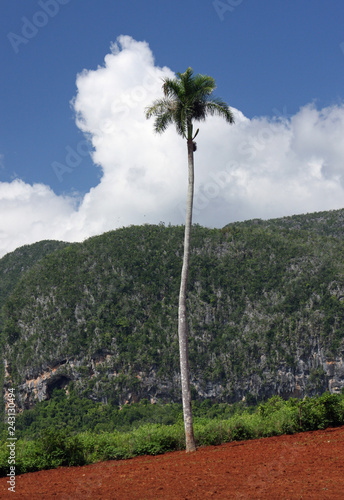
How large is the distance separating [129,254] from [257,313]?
3329 cm

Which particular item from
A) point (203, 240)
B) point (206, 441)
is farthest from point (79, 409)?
point (206, 441)

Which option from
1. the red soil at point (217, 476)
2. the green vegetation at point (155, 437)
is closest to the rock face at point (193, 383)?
the green vegetation at point (155, 437)

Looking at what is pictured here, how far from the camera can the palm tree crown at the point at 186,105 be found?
16062 mm

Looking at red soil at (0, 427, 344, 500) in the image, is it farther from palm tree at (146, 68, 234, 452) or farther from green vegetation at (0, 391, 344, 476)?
palm tree at (146, 68, 234, 452)

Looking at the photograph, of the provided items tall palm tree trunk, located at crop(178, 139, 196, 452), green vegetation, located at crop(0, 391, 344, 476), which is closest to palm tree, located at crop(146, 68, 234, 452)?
tall palm tree trunk, located at crop(178, 139, 196, 452)

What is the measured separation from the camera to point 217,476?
948 cm

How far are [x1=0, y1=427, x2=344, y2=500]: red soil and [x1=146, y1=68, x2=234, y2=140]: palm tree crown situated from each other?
416 inches

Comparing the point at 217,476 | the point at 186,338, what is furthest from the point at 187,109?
the point at 217,476

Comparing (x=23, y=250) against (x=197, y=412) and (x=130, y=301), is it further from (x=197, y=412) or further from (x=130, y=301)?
(x=197, y=412)

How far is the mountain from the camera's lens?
3711 inches

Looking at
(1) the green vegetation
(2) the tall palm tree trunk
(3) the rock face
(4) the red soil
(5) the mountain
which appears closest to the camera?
(4) the red soil

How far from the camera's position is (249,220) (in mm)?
172375

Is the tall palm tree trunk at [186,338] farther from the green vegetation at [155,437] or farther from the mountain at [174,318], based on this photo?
the mountain at [174,318]

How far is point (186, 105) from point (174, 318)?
8854 centimetres
